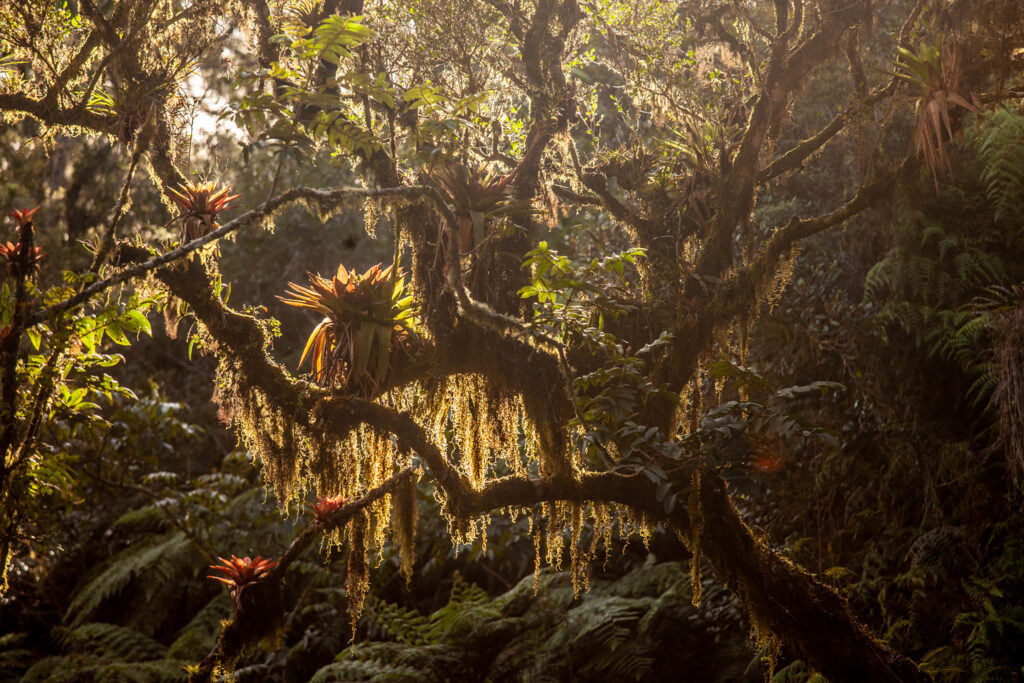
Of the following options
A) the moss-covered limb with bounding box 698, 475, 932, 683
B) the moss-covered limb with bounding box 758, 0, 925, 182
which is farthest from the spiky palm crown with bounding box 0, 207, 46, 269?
the moss-covered limb with bounding box 758, 0, 925, 182

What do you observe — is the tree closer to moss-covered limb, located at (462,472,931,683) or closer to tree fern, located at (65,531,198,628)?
moss-covered limb, located at (462,472,931,683)

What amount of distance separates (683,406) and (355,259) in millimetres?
8110

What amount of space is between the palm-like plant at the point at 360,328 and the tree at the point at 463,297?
1cm

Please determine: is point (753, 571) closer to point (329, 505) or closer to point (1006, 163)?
point (329, 505)

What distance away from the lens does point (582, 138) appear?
1014 cm

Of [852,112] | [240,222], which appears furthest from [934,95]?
[240,222]

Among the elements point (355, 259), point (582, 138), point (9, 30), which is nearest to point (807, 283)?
point (582, 138)

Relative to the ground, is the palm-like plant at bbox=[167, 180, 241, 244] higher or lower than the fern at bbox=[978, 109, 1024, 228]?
lower

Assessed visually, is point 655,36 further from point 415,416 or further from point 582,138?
point 582,138

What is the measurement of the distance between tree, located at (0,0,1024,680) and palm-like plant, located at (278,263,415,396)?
0.01 metres

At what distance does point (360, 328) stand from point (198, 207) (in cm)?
100

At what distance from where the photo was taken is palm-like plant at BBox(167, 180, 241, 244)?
3.66 meters

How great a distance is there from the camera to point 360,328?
360 cm

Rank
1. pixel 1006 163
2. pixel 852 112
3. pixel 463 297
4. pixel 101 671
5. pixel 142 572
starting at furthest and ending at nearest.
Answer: pixel 142 572 → pixel 101 671 → pixel 1006 163 → pixel 852 112 → pixel 463 297
